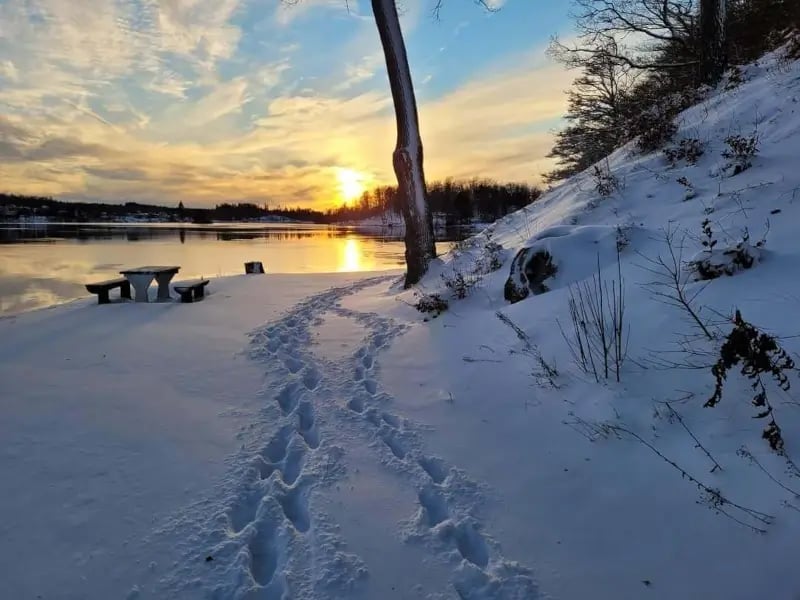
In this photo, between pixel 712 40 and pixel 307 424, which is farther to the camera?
pixel 712 40

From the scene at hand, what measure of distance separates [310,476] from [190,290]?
706 centimetres

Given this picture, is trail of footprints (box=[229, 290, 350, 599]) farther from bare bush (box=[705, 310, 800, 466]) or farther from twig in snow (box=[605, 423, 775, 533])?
bare bush (box=[705, 310, 800, 466])

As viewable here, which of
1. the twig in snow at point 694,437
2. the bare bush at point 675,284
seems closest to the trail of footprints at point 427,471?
the twig in snow at point 694,437

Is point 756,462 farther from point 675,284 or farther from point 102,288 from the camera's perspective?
point 102,288

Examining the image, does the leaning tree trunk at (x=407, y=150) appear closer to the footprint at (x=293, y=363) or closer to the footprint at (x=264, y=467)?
the footprint at (x=293, y=363)

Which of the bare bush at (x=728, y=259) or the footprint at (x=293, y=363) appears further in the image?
the footprint at (x=293, y=363)

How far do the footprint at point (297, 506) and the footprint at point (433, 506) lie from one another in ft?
2.04

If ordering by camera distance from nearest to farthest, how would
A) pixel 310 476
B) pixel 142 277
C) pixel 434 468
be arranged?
pixel 310 476
pixel 434 468
pixel 142 277

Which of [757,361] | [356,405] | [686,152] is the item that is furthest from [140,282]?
[757,361]

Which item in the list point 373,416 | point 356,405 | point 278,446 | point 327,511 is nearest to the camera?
point 327,511

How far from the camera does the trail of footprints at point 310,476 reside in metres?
2.28

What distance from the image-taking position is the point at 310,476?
113 inches

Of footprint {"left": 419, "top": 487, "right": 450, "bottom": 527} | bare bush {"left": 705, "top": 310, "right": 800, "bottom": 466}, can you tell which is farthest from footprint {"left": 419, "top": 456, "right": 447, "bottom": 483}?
bare bush {"left": 705, "top": 310, "right": 800, "bottom": 466}

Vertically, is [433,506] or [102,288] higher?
[102,288]
